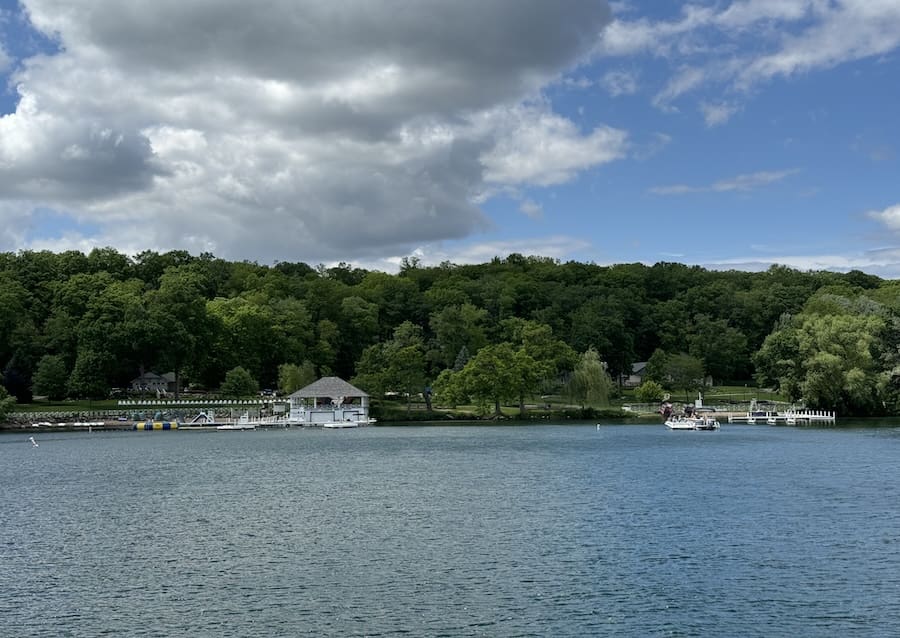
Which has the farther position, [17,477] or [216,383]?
[216,383]

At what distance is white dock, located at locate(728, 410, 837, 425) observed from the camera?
90.4 metres

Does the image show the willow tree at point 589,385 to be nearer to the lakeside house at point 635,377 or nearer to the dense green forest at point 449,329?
the dense green forest at point 449,329

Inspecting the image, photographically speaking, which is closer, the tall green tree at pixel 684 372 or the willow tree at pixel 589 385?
the willow tree at pixel 589 385

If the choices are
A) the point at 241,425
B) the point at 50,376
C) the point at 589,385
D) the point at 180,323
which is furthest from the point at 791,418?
the point at 50,376

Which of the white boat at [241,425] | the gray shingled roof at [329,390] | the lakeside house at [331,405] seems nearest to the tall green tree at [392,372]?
the lakeside house at [331,405]

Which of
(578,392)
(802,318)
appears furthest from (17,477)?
(802,318)

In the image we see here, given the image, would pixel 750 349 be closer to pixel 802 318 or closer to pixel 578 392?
pixel 802 318

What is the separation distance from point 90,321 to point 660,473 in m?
77.5

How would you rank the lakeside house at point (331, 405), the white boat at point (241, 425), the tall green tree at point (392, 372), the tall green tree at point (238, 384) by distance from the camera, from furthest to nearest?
1. the tall green tree at point (238, 384)
2. the tall green tree at point (392, 372)
3. the lakeside house at point (331, 405)
4. the white boat at point (241, 425)

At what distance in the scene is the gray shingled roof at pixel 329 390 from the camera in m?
98.4

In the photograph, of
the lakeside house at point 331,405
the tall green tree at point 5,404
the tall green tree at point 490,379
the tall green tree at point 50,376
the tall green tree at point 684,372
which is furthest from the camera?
the tall green tree at point 684,372

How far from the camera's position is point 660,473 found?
46.0 meters

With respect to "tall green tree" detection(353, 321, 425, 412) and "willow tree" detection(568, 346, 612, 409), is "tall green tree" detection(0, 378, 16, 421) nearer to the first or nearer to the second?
"tall green tree" detection(353, 321, 425, 412)

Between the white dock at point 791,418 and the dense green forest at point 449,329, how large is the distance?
1623 mm
